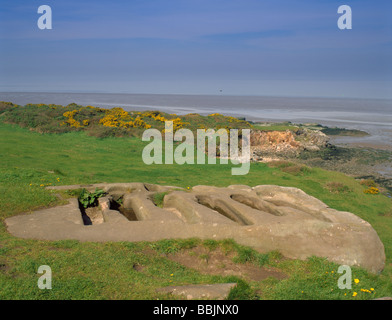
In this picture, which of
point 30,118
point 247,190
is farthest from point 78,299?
point 30,118

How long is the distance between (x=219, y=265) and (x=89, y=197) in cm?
606

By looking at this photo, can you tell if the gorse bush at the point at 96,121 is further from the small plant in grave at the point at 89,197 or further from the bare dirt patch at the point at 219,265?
the bare dirt patch at the point at 219,265

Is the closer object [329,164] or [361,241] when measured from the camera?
[361,241]

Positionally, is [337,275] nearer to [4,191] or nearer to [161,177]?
[4,191]

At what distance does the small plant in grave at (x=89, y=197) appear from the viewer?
13.1 metres

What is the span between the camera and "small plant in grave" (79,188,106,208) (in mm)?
13107

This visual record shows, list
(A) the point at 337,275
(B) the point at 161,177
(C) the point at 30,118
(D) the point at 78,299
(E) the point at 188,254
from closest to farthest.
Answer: (D) the point at 78,299, (A) the point at 337,275, (E) the point at 188,254, (B) the point at 161,177, (C) the point at 30,118

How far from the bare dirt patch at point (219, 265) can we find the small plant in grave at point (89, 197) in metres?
4.78

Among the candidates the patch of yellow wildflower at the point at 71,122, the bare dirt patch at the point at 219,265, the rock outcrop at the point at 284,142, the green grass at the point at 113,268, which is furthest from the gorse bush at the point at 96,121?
the bare dirt patch at the point at 219,265

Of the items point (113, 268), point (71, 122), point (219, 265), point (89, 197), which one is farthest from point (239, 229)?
point (71, 122)

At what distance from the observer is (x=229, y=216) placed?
39.8ft

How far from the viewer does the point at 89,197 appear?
13.3 meters

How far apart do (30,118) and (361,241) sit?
32.9 m

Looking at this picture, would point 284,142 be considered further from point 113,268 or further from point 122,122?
point 113,268
